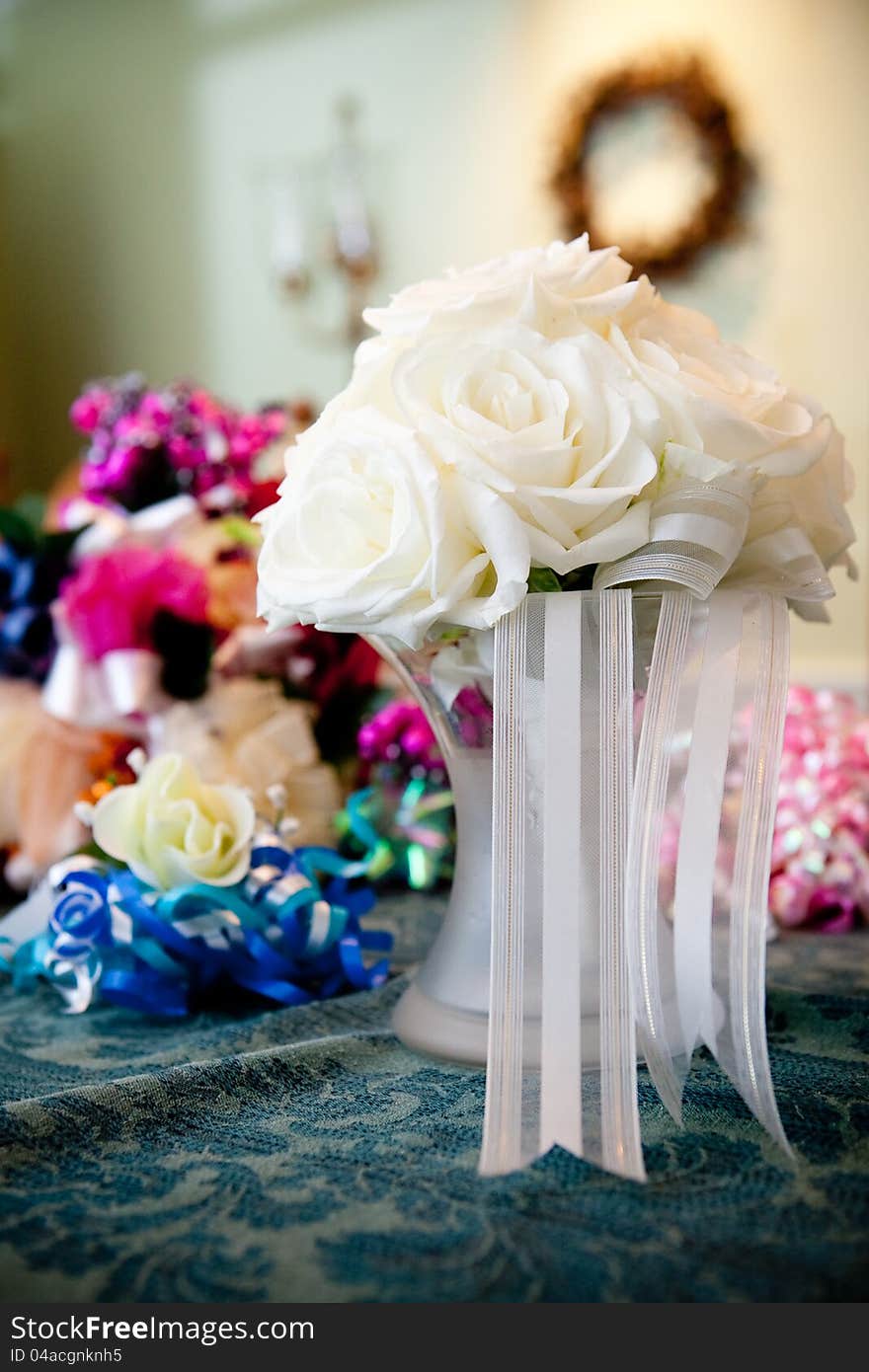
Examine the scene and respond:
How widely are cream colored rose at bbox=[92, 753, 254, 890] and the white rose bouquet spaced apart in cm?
24

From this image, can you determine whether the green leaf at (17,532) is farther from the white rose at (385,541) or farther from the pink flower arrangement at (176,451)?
the white rose at (385,541)

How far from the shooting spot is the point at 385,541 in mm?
625

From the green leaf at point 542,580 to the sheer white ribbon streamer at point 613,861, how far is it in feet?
0.08

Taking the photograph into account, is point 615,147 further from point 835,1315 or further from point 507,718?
point 835,1315

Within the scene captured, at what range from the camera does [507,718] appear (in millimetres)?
629

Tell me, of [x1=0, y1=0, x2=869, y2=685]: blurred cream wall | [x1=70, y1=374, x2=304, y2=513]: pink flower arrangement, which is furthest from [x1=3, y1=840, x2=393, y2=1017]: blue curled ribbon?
[x1=0, y1=0, x2=869, y2=685]: blurred cream wall

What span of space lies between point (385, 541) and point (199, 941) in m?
0.37

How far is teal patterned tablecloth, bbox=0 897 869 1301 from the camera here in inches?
18.2

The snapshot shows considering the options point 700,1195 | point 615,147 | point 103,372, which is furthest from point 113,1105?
point 103,372

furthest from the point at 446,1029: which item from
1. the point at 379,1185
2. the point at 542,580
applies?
the point at 542,580

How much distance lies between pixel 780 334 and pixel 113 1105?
86.5 inches

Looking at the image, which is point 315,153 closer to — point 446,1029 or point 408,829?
point 408,829

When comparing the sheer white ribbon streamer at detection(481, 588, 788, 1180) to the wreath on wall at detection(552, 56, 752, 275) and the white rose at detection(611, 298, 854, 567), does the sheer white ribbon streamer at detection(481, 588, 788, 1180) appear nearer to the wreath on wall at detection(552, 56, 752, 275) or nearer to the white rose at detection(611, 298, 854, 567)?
the white rose at detection(611, 298, 854, 567)

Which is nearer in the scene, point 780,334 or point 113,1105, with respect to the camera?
point 113,1105
